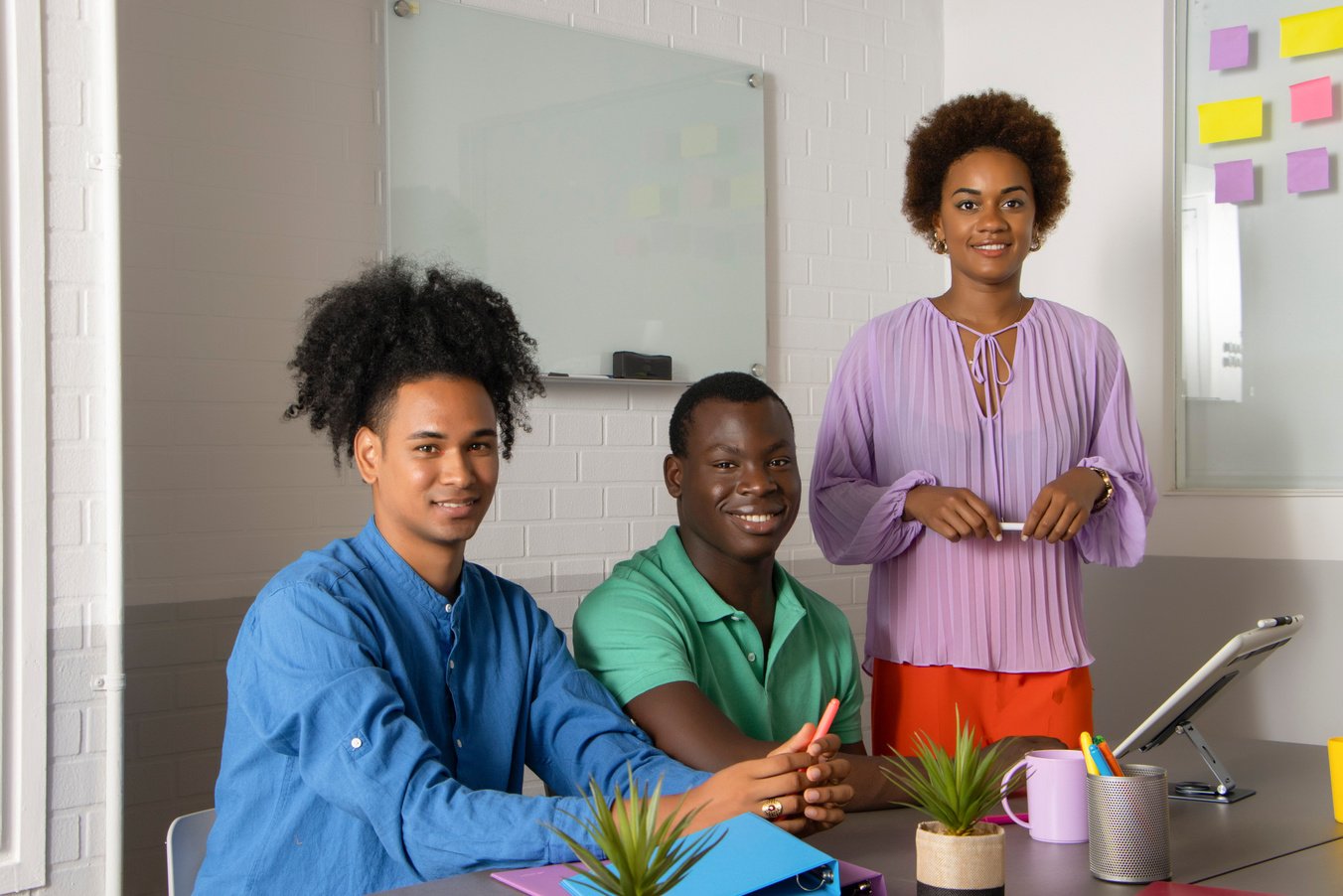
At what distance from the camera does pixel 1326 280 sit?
3193 mm

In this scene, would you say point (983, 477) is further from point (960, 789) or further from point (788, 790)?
point (960, 789)

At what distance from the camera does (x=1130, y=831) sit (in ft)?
4.24

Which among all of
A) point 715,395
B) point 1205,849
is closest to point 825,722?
point 1205,849

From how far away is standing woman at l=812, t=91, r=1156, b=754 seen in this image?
212 centimetres

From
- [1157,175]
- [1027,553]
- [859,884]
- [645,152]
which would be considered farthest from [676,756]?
[1157,175]

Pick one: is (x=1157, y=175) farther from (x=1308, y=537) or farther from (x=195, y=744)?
(x=195, y=744)

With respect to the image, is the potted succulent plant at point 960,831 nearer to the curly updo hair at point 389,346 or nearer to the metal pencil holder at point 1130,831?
the metal pencil holder at point 1130,831

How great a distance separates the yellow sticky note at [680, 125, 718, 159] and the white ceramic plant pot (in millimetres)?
2646

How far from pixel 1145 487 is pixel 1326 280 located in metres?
1.34

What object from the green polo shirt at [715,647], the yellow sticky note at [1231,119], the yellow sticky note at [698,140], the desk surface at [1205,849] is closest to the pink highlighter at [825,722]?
the desk surface at [1205,849]

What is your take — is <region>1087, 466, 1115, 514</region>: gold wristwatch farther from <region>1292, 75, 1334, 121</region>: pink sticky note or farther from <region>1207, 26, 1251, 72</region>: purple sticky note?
<region>1207, 26, 1251, 72</region>: purple sticky note

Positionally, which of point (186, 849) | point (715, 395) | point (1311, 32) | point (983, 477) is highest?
point (1311, 32)

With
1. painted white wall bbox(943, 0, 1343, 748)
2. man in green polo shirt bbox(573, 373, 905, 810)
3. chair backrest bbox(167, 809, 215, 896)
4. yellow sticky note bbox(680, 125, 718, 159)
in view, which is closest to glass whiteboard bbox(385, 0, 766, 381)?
yellow sticky note bbox(680, 125, 718, 159)

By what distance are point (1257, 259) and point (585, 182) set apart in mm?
1704
